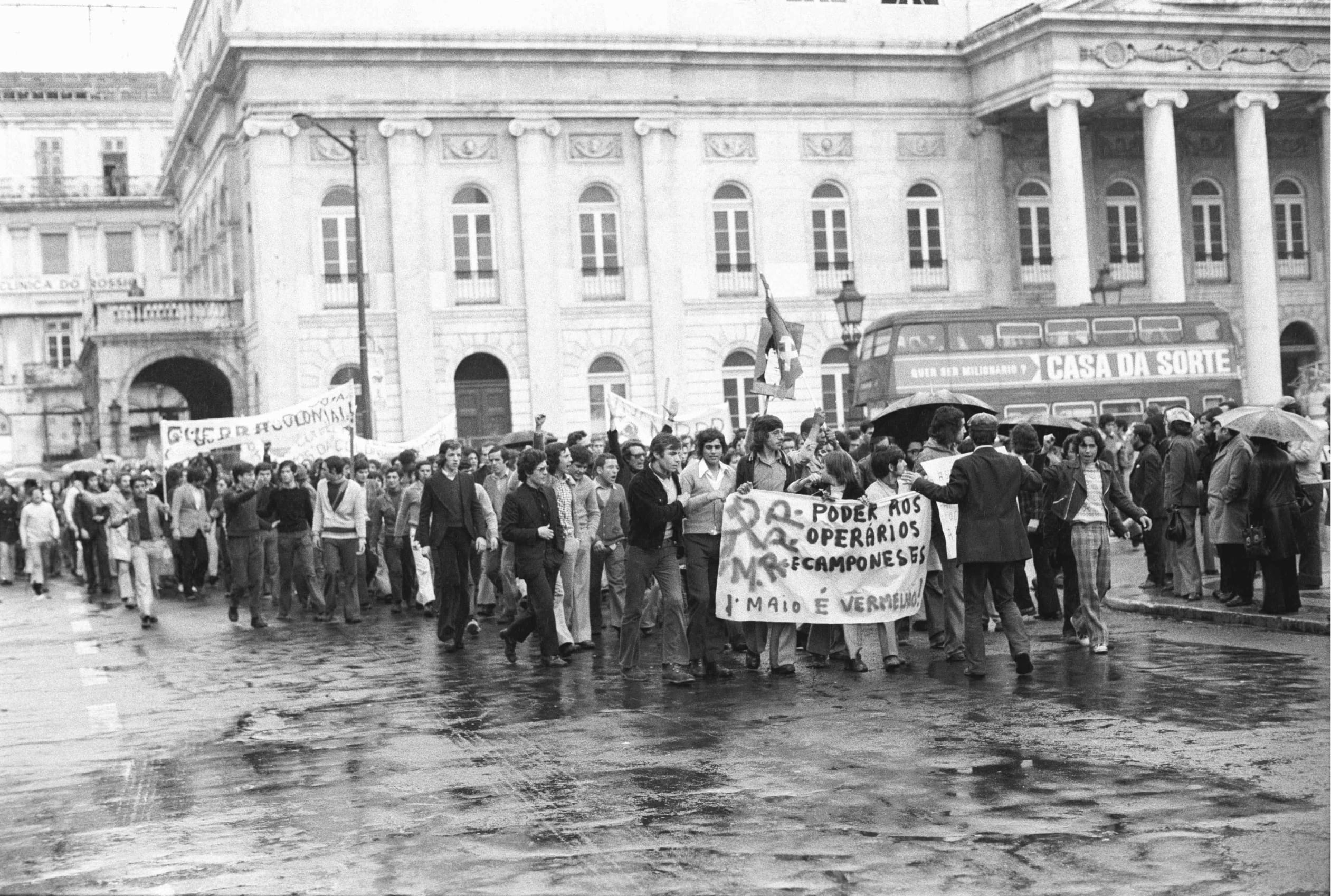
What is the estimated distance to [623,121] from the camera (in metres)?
46.0

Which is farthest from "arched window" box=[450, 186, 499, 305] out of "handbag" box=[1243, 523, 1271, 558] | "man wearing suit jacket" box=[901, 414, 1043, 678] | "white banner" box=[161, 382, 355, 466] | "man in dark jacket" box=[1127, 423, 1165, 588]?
"man wearing suit jacket" box=[901, 414, 1043, 678]

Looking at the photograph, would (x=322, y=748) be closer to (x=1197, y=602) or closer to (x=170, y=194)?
(x=1197, y=602)

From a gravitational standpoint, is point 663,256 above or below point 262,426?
above

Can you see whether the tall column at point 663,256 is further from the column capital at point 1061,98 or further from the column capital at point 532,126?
the column capital at point 1061,98

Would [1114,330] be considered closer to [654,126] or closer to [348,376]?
[654,126]

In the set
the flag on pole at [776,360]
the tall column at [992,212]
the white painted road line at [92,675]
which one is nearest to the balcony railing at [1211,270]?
the tall column at [992,212]

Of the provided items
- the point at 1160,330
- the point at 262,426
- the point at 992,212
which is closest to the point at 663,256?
the point at 992,212

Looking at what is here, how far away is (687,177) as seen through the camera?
46281mm

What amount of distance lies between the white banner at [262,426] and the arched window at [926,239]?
74.4ft

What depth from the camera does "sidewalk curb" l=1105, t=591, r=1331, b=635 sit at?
15.6 m

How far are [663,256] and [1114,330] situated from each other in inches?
510

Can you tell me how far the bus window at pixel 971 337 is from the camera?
35.4 metres

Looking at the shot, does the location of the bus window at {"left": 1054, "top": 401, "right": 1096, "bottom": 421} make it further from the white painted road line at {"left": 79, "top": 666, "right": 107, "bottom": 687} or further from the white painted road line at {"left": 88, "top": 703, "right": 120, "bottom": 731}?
the white painted road line at {"left": 88, "top": 703, "right": 120, "bottom": 731}

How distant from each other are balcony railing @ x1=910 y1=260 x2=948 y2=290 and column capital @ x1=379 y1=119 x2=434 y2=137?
12388mm
